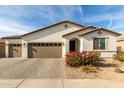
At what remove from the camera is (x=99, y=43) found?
20859mm

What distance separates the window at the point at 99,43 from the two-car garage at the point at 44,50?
16.9 feet

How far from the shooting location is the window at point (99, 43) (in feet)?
68.1

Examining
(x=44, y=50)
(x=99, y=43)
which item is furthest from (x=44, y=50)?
(x=99, y=43)

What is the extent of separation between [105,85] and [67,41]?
14.1m

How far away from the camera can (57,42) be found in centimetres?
2384

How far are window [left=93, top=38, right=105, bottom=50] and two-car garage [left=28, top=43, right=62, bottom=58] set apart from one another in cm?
514

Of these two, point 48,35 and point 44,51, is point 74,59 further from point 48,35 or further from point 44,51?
point 48,35

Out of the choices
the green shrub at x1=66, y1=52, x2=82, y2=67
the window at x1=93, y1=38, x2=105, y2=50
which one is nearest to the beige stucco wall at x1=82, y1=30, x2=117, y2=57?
the window at x1=93, y1=38, x2=105, y2=50

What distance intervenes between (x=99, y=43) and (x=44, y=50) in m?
7.45

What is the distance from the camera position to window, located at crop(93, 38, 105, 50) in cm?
2074

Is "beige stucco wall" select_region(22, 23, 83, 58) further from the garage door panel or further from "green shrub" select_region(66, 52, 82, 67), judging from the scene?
"green shrub" select_region(66, 52, 82, 67)

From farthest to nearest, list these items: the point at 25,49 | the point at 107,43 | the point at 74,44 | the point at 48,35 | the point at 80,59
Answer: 1. the point at 48,35
2. the point at 74,44
3. the point at 25,49
4. the point at 107,43
5. the point at 80,59
